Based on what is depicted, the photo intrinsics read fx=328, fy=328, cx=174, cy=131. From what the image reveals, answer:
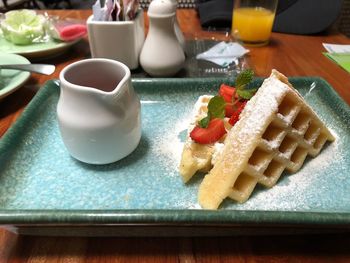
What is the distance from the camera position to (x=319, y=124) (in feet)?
2.66

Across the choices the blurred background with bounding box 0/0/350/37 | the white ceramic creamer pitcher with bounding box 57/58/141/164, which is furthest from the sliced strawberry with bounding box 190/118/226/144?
the blurred background with bounding box 0/0/350/37

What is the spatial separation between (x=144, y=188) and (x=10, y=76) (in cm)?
72

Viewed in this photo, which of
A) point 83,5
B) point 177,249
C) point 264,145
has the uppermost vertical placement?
point 264,145

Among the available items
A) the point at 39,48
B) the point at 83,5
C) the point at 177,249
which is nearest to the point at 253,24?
the point at 39,48

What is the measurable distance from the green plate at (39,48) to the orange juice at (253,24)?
2.57ft

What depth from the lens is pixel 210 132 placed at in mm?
778

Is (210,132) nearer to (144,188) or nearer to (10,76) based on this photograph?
(144,188)

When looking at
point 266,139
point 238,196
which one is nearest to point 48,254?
point 238,196

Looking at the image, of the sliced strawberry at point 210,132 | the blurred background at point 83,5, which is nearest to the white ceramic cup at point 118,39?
the sliced strawberry at point 210,132

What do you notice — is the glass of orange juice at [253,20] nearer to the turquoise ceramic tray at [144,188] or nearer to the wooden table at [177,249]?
the turquoise ceramic tray at [144,188]

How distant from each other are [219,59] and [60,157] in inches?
33.0

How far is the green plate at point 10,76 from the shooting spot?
→ 1.02m

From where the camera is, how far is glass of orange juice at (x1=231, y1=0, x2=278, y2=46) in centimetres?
156

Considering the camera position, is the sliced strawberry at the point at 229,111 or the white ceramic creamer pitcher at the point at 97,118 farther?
the sliced strawberry at the point at 229,111
